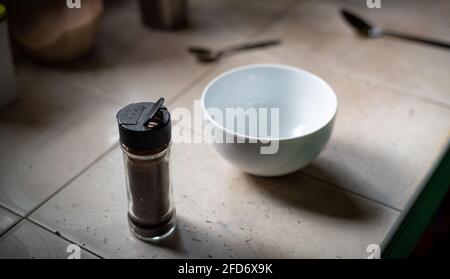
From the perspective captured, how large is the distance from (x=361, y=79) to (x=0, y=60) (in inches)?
25.6

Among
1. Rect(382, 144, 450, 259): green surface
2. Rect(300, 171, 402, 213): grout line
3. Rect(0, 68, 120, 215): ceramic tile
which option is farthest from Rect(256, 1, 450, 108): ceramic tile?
Rect(0, 68, 120, 215): ceramic tile

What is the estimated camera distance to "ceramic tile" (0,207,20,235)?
764 millimetres

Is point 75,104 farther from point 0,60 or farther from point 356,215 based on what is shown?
point 356,215

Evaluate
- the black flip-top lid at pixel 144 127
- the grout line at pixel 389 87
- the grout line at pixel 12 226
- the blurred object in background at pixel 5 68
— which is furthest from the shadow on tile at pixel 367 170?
the blurred object in background at pixel 5 68

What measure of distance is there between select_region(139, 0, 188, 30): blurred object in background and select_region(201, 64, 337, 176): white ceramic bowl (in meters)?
0.39

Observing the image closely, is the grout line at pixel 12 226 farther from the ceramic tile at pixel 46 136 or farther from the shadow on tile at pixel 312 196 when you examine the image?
the shadow on tile at pixel 312 196

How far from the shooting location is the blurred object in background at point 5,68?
3.06 feet

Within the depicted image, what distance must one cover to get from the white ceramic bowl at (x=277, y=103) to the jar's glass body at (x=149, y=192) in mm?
101

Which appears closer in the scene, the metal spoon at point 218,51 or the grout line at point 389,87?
the grout line at point 389,87

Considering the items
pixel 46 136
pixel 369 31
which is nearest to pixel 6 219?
pixel 46 136

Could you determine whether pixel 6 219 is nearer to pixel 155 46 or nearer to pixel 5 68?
pixel 5 68

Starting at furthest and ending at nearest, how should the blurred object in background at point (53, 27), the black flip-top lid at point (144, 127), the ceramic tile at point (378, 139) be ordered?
the blurred object in background at point (53, 27)
the ceramic tile at point (378, 139)
the black flip-top lid at point (144, 127)

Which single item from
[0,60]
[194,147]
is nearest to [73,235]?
[194,147]

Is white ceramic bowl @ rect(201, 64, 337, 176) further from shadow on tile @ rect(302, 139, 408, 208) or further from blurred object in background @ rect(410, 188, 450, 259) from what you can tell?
blurred object in background @ rect(410, 188, 450, 259)
